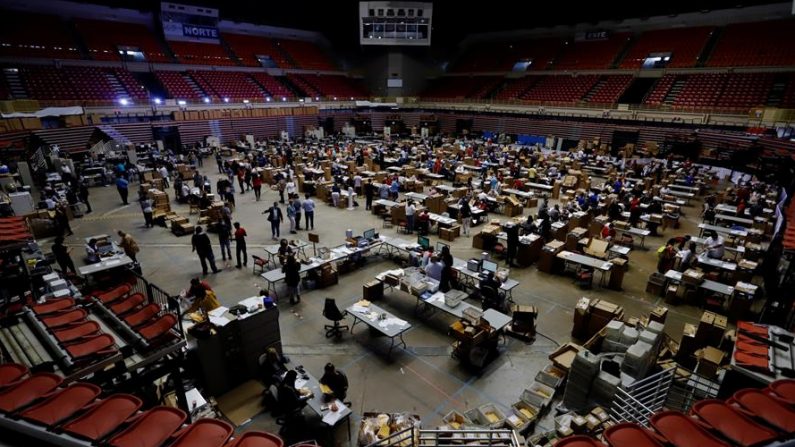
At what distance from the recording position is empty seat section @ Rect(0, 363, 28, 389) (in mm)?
3928

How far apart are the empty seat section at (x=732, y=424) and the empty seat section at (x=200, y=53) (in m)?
45.6

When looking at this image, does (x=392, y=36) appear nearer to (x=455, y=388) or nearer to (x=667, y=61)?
(x=667, y=61)

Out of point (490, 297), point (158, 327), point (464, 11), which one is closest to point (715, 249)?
point (490, 297)

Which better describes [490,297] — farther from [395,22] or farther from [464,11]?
[464,11]

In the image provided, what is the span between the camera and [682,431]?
3779mm

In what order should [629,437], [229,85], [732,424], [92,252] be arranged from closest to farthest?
1. [629,437]
2. [732,424]
3. [92,252]
4. [229,85]

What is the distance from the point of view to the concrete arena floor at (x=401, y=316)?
7547 mm

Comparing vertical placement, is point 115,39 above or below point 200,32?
below

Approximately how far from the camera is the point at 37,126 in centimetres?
2436

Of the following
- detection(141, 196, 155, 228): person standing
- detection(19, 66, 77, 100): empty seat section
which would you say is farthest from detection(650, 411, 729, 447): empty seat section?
detection(19, 66, 77, 100): empty seat section

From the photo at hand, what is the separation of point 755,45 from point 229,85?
151 feet

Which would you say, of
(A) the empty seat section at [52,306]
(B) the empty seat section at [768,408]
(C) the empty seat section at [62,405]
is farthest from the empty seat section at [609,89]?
(C) the empty seat section at [62,405]

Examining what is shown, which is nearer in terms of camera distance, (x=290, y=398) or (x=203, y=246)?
(x=290, y=398)

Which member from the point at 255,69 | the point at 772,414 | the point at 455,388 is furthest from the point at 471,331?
the point at 255,69
